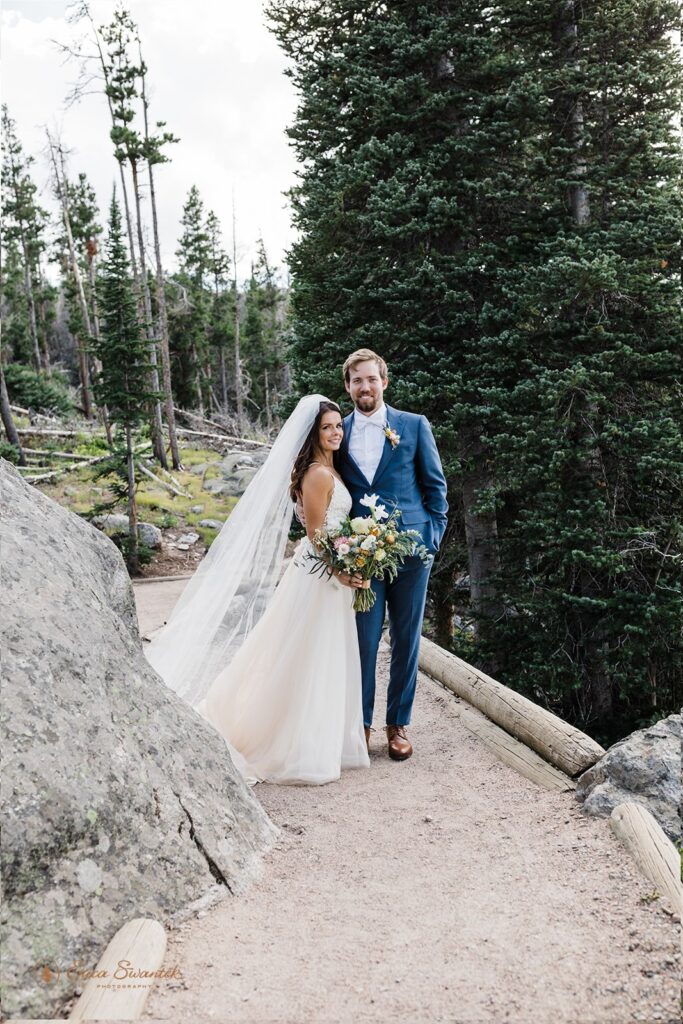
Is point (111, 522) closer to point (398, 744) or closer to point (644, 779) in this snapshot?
point (398, 744)

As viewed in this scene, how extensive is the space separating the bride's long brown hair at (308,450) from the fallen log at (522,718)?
7.07 feet

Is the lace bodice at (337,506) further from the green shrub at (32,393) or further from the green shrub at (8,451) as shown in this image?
the green shrub at (32,393)

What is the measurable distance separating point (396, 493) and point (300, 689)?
136 centimetres

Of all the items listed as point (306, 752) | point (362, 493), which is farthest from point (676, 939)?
point (362, 493)

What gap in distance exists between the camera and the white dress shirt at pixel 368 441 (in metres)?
4.63

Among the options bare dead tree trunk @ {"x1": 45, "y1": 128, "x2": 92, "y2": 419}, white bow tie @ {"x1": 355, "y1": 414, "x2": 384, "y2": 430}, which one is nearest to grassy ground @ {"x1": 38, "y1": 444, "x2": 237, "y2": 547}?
bare dead tree trunk @ {"x1": 45, "y1": 128, "x2": 92, "y2": 419}

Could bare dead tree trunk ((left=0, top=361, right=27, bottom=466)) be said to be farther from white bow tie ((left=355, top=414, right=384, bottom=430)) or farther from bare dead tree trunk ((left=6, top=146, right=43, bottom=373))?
white bow tie ((left=355, top=414, right=384, bottom=430))

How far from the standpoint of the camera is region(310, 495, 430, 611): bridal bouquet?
4227mm

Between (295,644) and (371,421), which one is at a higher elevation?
(371,421)

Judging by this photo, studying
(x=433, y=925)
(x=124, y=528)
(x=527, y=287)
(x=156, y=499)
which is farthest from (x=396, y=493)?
(x=156, y=499)

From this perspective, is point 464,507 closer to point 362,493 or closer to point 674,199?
point 674,199

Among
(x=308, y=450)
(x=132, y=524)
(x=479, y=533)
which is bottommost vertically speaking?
(x=132, y=524)

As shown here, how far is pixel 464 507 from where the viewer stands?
385 inches

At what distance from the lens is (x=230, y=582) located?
504 cm
